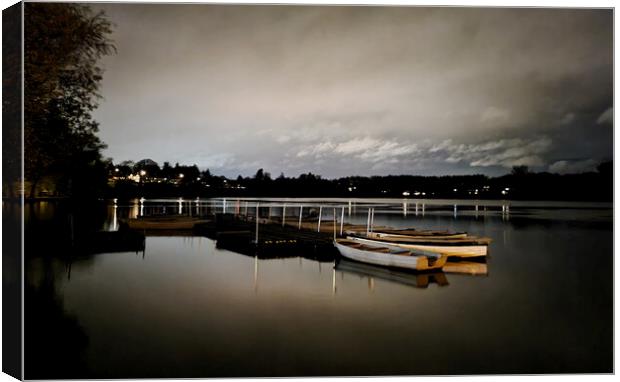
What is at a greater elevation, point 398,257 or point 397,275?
point 398,257

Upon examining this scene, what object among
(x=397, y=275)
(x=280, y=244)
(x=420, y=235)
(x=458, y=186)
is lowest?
(x=397, y=275)

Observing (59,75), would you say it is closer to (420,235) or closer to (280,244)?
(280,244)

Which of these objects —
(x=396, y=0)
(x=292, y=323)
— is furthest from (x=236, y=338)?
(x=396, y=0)

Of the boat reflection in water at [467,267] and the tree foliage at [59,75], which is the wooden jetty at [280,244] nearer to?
the boat reflection in water at [467,267]

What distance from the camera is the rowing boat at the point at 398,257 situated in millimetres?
9500

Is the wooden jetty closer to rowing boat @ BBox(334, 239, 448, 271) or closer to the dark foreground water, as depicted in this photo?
the dark foreground water

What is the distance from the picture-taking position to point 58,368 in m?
4.53

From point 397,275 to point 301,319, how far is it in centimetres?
358

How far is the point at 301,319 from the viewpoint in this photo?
6.53m

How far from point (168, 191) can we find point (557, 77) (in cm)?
5499

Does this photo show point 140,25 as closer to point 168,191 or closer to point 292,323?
point 292,323

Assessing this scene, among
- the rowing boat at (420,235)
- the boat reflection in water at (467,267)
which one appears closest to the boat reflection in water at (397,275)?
the boat reflection in water at (467,267)

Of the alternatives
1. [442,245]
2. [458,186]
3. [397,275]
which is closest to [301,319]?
[397,275]

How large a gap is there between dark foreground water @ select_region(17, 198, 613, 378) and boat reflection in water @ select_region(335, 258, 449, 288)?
0.07 m
